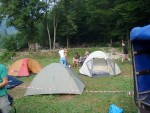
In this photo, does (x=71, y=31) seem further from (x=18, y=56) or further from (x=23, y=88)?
(x=23, y=88)

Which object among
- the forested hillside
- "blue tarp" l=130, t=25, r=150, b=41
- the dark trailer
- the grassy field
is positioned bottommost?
the grassy field

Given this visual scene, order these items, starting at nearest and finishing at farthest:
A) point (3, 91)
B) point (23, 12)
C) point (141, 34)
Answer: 1. point (141, 34)
2. point (3, 91)
3. point (23, 12)

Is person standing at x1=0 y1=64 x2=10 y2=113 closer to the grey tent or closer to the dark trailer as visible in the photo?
the dark trailer

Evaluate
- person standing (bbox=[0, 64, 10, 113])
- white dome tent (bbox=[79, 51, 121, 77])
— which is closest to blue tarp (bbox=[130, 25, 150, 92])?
person standing (bbox=[0, 64, 10, 113])

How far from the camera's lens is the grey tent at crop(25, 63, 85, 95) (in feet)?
33.4

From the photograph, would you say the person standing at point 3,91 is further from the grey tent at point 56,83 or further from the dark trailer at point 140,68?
the grey tent at point 56,83

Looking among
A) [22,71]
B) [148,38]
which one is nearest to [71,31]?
[22,71]

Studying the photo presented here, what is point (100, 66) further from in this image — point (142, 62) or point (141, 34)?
point (141, 34)

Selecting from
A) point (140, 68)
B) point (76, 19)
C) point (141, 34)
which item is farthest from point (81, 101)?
point (76, 19)

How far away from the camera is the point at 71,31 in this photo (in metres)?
40.3

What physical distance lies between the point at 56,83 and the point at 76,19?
3342cm

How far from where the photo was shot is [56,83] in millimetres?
10289

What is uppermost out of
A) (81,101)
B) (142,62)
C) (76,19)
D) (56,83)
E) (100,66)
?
(76,19)

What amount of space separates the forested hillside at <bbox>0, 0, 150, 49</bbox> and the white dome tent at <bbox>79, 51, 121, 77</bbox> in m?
16.5
